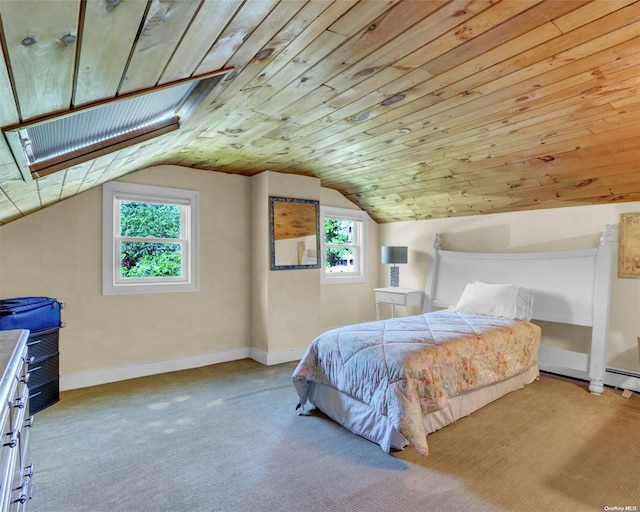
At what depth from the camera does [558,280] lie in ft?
12.8

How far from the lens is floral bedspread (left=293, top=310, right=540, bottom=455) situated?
239 centimetres

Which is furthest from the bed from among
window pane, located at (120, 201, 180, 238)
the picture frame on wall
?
window pane, located at (120, 201, 180, 238)

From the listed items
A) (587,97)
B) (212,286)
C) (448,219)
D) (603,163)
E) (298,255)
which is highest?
(587,97)

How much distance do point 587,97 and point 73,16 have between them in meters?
2.75

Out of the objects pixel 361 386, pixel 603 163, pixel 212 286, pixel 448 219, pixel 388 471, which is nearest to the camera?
pixel 388 471

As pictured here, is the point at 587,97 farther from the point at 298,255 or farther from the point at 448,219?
the point at 298,255

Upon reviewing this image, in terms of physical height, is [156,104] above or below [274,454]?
above

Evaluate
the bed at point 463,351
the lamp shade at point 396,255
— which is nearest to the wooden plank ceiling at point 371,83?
the bed at point 463,351

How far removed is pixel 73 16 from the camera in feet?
2.33

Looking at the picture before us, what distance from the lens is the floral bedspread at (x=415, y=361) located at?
239cm

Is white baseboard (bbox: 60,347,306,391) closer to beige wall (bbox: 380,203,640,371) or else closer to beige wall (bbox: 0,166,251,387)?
beige wall (bbox: 0,166,251,387)

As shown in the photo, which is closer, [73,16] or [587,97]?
[73,16]

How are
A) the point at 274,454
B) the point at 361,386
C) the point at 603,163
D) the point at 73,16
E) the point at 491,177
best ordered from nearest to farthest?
1. the point at 73,16
2. the point at 274,454
3. the point at 361,386
4. the point at 603,163
5. the point at 491,177

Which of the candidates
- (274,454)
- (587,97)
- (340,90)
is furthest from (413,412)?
(587,97)
